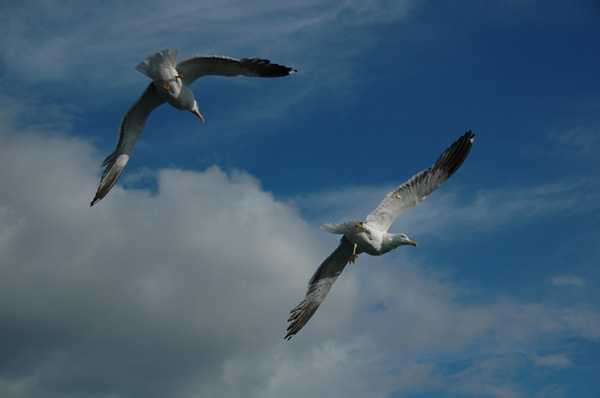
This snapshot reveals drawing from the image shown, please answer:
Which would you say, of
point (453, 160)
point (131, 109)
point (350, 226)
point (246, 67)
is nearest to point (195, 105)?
point (131, 109)

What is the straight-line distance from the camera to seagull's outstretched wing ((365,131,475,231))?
2103 centimetres

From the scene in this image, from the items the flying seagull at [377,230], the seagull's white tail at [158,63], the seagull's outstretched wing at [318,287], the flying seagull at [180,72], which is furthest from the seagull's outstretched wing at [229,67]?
the seagull's outstretched wing at [318,287]

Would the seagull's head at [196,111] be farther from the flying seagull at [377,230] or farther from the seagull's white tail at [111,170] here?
the flying seagull at [377,230]

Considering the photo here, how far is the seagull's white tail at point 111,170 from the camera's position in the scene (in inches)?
900

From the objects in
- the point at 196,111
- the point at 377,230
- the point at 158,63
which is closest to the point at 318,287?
the point at 377,230

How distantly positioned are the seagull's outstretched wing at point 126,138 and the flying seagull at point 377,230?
7801mm

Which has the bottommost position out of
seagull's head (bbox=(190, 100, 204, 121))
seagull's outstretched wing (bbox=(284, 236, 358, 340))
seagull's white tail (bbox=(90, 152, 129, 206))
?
seagull's outstretched wing (bbox=(284, 236, 358, 340))

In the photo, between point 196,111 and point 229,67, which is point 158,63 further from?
point 196,111

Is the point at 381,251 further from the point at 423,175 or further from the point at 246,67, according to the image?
the point at 246,67

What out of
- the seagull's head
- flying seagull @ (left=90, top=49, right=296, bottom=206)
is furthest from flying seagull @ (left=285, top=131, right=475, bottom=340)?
the seagull's head

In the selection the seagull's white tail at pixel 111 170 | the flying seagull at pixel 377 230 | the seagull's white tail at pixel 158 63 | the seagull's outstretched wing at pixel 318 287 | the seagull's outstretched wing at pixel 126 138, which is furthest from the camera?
the seagull's white tail at pixel 111 170

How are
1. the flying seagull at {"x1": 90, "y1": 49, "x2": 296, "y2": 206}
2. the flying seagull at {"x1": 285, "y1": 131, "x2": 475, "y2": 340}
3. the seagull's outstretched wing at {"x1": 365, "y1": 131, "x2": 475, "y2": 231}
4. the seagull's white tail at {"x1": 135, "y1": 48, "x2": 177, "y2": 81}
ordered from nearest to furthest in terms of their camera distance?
the seagull's white tail at {"x1": 135, "y1": 48, "x2": 177, "y2": 81} < the flying seagull at {"x1": 90, "y1": 49, "x2": 296, "y2": 206} < the flying seagull at {"x1": 285, "y1": 131, "x2": 475, "y2": 340} < the seagull's outstretched wing at {"x1": 365, "y1": 131, "x2": 475, "y2": 231}

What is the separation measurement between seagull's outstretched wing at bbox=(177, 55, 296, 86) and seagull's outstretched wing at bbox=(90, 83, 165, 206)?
2559 millimetres

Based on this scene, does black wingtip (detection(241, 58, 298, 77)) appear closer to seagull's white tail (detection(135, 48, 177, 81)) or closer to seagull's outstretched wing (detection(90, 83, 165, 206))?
seagull's white tail (detection(135, 48, 177, 81))
